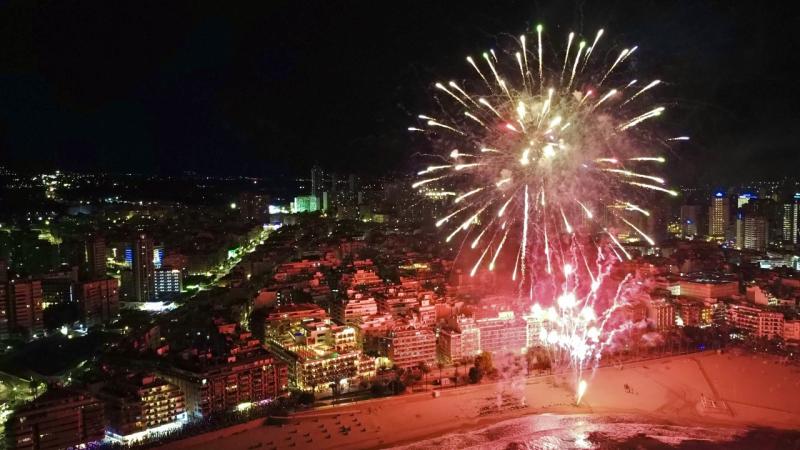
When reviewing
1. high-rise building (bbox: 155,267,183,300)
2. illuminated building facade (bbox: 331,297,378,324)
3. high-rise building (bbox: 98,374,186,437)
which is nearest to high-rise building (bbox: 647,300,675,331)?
illuminated building facade (bbox: 331,297,378,324)

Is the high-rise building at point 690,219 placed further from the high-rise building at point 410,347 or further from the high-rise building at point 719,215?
the high-rise building at point 410,347

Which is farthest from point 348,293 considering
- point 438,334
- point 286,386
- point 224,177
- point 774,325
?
point 224,177

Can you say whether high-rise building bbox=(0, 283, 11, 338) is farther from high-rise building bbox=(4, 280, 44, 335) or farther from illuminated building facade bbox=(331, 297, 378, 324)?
illuminated building facade bbox=(331, 297, 378, 324)

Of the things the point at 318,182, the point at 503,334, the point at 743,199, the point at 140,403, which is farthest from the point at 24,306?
the point at 743,199

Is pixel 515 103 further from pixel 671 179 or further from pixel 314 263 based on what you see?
pixel 671 179

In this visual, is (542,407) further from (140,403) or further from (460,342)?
(140,403)
